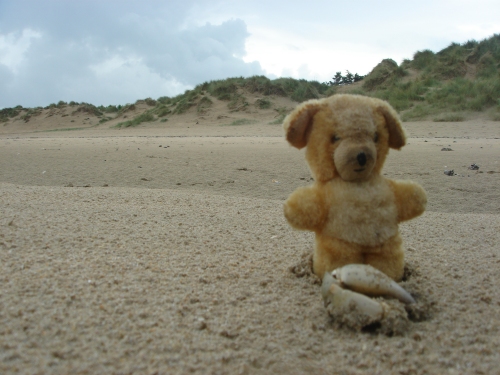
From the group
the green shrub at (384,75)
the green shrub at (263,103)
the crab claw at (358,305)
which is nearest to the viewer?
the crab claw at (358,305)

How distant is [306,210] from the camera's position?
1.89 metres

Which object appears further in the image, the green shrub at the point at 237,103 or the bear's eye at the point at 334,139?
the green shrub at the point at 237,103

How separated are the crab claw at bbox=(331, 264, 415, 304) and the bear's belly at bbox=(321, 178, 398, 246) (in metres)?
0.19

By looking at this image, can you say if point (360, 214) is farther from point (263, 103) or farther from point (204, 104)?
point (204, 104)

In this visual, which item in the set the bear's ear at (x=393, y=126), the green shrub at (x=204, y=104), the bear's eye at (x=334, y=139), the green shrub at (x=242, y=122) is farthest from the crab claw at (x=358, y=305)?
the green shrub at (x=204, y=104)

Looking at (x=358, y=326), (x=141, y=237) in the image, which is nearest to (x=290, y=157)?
(x=141, y=237)

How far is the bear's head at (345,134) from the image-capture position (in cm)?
188

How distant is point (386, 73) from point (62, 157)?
1655 centimetres

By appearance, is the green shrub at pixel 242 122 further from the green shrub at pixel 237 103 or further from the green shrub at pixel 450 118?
the green shrub at pixel 450 118

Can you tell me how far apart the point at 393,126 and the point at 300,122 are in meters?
0.45

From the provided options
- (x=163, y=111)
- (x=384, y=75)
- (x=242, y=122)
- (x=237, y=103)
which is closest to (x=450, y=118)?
(x=384, y=75)

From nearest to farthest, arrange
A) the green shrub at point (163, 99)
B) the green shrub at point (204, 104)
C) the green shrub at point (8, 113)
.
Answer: the green shrub at point (204, 104)
the green shrub at point (163, 99)
the green shrub at point (8, 113)

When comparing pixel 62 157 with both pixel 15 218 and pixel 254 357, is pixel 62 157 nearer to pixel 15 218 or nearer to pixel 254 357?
pixel 15 218

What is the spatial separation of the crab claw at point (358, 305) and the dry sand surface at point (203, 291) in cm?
7
